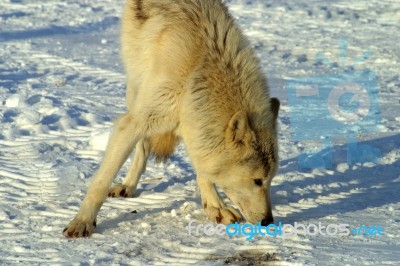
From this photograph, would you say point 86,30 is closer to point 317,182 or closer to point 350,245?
point 317,182

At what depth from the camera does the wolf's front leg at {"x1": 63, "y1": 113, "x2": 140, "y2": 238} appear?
534cm

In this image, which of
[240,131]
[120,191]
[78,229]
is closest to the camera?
[240,131]

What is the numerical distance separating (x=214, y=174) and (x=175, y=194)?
3.55ft

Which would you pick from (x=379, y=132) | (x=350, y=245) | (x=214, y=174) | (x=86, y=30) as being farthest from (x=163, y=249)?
(x=86, y=30)

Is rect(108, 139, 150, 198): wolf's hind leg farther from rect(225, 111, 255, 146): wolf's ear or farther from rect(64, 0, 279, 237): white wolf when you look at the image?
rect(225, 111, 255, 146): wolf's ear

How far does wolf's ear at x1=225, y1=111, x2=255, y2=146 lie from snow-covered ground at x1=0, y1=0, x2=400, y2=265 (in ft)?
2.21

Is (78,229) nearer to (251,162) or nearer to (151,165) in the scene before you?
(251,162)

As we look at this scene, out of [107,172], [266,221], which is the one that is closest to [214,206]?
[266,221]

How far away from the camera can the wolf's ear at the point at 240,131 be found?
5117mm

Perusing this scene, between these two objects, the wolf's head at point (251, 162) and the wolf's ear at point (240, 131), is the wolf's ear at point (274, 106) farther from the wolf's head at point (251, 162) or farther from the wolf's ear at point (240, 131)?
the wolf's ear at point (240, 131)

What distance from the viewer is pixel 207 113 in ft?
17.4

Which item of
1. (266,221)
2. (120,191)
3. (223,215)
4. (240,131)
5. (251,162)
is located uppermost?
(240,131)

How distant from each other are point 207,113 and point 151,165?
2.00 m

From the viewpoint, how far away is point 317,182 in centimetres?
688
